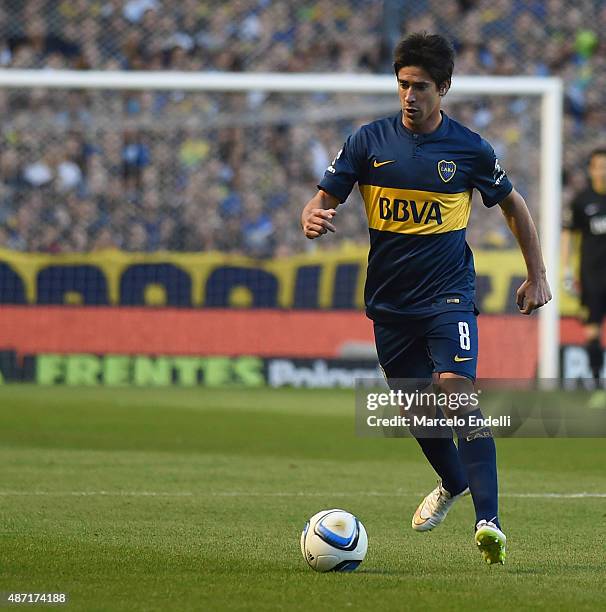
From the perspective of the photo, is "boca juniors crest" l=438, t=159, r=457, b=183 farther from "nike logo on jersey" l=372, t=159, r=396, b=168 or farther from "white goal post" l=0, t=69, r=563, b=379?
"white goal post" l=0, t=69, r=563, b=379

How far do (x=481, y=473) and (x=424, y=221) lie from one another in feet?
3.83

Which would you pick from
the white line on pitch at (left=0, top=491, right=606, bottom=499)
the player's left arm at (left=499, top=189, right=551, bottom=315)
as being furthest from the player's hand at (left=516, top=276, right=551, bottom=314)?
the white line on pitch at (left=0, top=491, right=606, bottom=499)

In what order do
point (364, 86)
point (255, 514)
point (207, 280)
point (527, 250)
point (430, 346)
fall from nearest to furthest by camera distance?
point (430, 346) < point (527, 250) < point (255, 514) < point (364, 86) < point (207, 280)

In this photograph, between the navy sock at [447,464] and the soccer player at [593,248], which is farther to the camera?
A: the soccer player at [593,248]

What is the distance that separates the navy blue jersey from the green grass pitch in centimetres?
115

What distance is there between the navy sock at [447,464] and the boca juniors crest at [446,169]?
47.6 inches

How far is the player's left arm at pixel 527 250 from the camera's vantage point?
6.33 m

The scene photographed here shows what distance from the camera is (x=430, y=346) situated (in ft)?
20.5

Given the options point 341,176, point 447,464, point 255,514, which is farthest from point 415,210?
point 255,514

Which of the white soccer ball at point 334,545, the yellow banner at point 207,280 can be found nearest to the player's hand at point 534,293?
the white soccer ball at point 334,545

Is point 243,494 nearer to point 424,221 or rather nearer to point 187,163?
point 424,221

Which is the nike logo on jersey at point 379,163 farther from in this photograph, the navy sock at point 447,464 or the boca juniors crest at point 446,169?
the navy sock at point 447,464

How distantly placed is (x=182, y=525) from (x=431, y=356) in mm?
1594

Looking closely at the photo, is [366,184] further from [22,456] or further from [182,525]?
[22,456]
